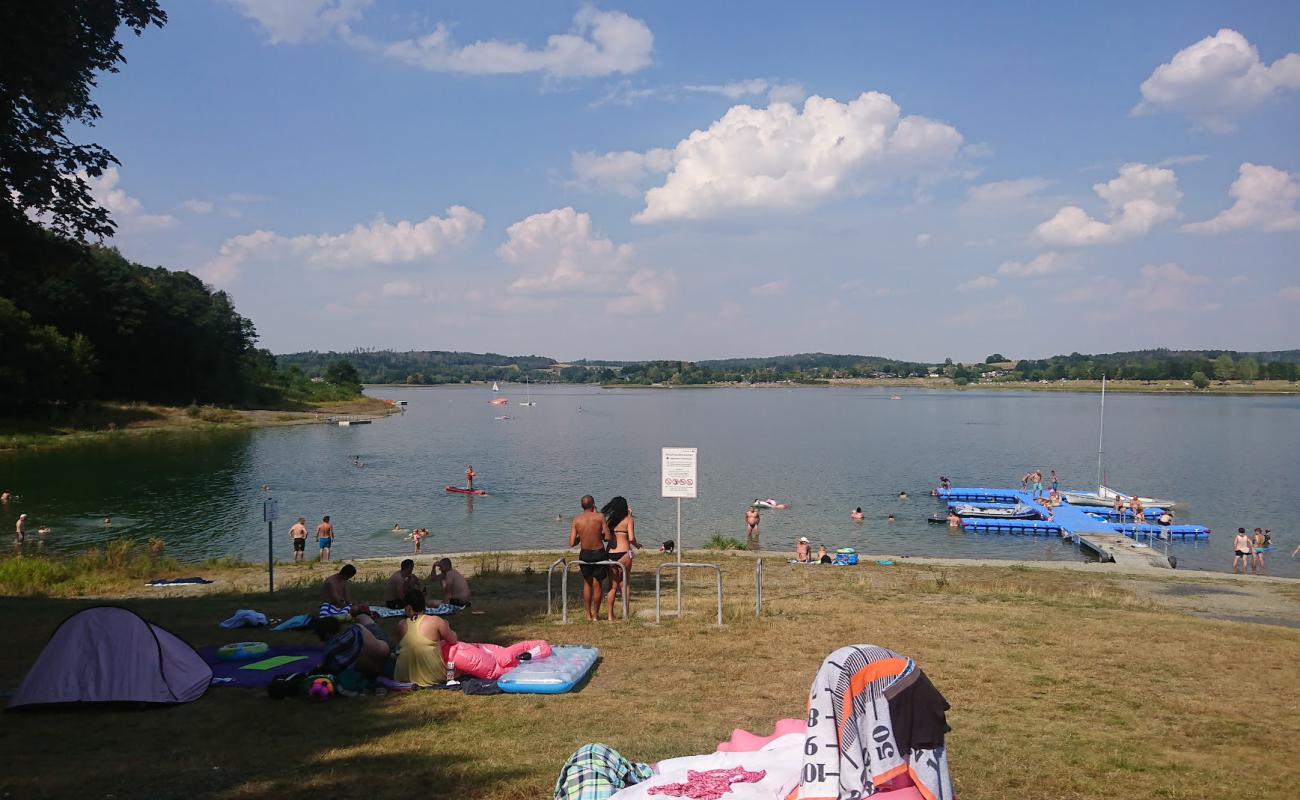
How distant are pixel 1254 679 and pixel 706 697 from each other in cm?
654

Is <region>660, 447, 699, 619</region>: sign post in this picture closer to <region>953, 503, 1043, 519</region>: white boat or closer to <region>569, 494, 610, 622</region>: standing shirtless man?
<region>569, 494, 610, 622</region>: standing shirtless man

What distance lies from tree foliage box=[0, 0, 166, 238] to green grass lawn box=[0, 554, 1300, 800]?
6.43 metres

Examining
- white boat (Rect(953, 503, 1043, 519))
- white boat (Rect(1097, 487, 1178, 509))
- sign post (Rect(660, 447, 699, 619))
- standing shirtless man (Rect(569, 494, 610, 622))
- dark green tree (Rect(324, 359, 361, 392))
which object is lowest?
white boat (Rect(953, 503, 1043, 519))

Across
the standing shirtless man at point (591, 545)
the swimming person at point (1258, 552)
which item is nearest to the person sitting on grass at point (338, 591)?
the standing shirtless man at point (591, 545)

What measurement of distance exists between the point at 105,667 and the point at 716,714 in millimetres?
6199

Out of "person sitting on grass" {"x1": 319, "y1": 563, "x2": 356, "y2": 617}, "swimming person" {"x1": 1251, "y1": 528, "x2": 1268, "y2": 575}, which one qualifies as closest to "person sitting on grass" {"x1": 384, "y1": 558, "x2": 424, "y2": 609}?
"person sitting on grass" {"x1": 319, "y1": 563, "x2": 356, "y2": 617}

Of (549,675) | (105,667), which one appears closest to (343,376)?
(105,667)

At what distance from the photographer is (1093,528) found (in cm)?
3625

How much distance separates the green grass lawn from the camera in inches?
266

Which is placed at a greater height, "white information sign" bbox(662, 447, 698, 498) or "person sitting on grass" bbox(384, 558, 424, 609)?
"white information sign" bbox(662, 447, 698, 498)

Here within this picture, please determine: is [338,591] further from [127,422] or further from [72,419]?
[127,422]

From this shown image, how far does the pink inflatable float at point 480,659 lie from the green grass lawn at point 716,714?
17.5 inches

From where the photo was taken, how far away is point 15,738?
766 cm

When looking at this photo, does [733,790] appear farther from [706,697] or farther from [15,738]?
[15,738]
